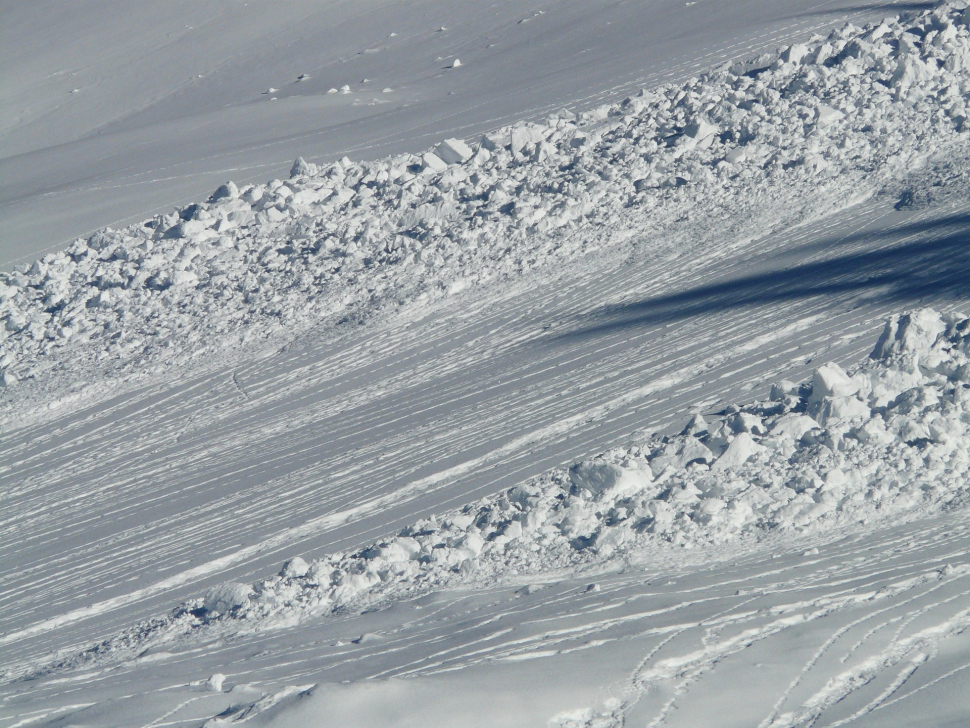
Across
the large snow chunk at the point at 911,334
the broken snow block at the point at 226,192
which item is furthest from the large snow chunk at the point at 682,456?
the broken snow block at the point at 226,192

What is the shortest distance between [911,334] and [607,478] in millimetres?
1702

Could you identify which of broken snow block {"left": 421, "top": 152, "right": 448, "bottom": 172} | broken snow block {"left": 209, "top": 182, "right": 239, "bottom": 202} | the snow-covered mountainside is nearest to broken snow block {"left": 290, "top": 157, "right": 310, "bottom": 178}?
the snow-covered mountainside

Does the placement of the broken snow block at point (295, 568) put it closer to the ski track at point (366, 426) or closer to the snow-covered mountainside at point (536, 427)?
the snow-covered mountainside at point (536, 427)

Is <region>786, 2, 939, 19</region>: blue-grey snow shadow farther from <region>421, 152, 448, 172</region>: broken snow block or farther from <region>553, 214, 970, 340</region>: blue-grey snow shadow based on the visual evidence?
<region>421, 152, 448, 172</region>: broken snow block

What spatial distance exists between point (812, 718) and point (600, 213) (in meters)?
5.23

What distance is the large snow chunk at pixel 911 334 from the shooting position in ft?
17.3

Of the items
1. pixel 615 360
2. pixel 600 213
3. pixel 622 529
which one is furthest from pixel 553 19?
pixel 622 529

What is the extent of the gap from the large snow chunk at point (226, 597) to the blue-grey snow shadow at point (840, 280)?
2.77m

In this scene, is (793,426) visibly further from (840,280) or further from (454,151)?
(454,151)

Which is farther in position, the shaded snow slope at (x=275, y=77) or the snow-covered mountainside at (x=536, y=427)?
the shaded snow slope at (x=275, y=77)

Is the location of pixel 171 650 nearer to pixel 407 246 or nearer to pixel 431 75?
pixel 407 246

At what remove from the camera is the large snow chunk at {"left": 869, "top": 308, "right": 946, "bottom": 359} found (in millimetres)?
5270

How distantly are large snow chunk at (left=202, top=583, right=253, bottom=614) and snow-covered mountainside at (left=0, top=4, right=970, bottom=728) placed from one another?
0.10 feet

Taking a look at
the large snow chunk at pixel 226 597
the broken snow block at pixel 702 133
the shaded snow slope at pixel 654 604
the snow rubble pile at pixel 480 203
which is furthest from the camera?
the broken snow block at pixel 702 133
